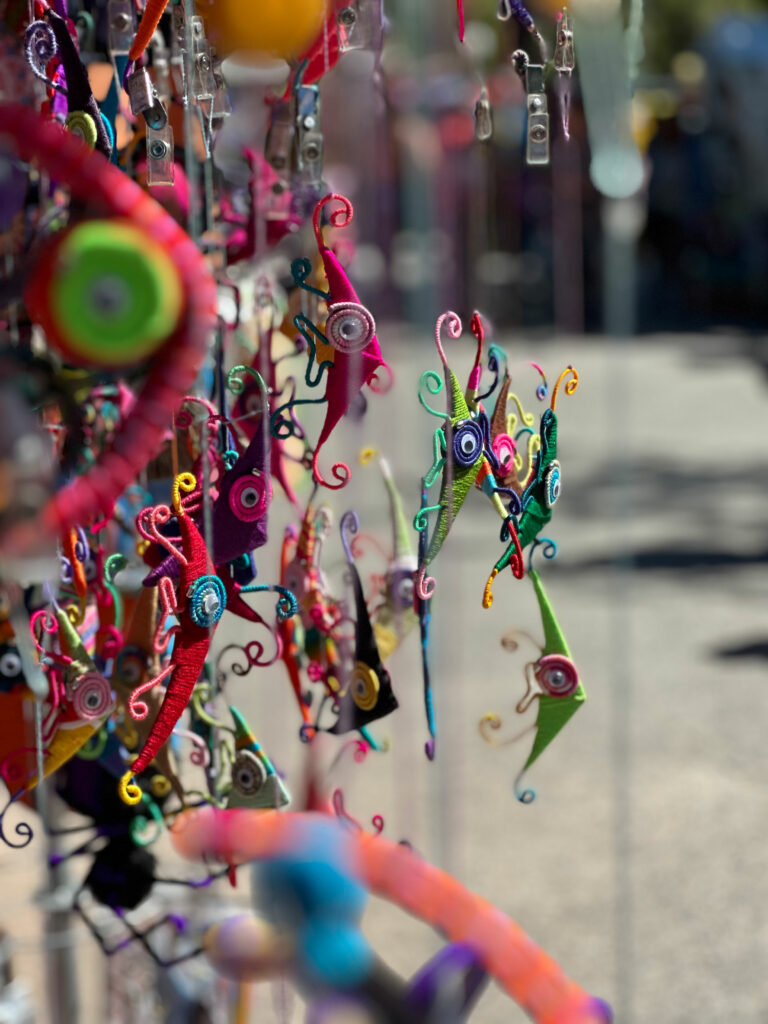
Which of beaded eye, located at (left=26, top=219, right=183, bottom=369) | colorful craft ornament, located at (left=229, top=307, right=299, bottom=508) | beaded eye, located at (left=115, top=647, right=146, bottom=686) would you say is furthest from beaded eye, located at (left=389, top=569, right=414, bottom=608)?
beaded eye, located at (left=26, top=219, right=183, bottom=369)

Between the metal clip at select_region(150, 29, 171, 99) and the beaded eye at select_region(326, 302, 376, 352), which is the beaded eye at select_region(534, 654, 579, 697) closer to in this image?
the beaded eye at select_region(326, 302, 376, 352)

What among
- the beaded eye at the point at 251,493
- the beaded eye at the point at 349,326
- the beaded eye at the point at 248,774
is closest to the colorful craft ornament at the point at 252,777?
the beaded eye at the point at 248,774

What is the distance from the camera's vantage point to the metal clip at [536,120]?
3.03 ft

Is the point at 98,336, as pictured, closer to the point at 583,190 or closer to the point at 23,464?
the point at 23,464

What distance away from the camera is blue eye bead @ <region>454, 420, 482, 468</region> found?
92 centimetres

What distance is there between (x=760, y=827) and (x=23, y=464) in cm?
199

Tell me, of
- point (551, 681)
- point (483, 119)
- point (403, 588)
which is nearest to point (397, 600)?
point (403, 588)

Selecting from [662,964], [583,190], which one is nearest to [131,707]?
[662,964]

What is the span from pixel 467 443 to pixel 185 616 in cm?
24

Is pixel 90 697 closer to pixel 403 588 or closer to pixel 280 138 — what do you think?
pixel 403 588

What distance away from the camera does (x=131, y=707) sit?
909 millimetres

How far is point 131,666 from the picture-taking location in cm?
108

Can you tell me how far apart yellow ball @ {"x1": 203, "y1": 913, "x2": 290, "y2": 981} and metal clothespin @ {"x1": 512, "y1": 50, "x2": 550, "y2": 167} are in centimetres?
59

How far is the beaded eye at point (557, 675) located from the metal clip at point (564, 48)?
17.9 inches
